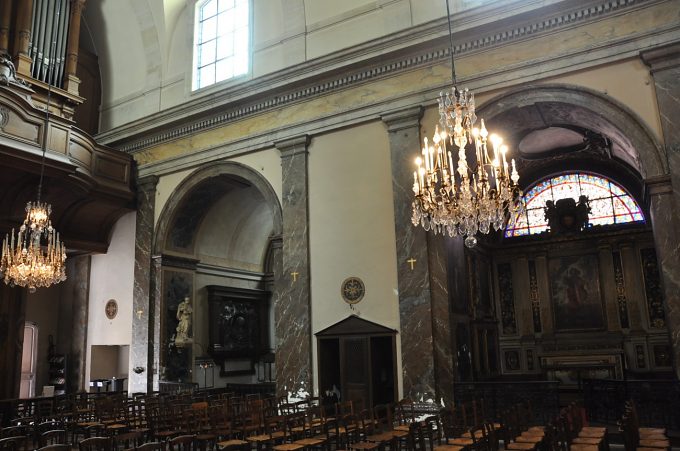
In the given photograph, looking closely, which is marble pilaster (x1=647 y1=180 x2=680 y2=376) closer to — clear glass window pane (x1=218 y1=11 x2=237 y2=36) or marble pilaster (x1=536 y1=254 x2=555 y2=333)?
marble pilaster (x1=536 y1=254 x2=555 y2=333)

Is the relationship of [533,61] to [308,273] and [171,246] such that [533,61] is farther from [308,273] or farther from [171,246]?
[171,246]

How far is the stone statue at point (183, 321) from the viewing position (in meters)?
15.0

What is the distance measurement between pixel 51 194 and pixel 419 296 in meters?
9.05

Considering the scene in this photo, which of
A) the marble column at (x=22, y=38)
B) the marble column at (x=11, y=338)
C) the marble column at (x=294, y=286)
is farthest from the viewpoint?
the marble column at (x=11, y=338)

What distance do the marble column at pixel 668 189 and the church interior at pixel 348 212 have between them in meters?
0.03

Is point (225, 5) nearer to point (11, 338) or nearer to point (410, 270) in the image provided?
point (410, 270)

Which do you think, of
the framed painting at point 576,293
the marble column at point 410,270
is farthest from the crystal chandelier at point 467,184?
the framed painting at point 576,293

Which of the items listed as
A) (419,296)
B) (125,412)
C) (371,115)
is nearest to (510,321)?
(419,296)

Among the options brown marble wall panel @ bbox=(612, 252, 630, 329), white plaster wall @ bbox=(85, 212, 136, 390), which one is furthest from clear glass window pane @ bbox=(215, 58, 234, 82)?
brown marble wall panel @ bbox=(612, 252, 630, 329)

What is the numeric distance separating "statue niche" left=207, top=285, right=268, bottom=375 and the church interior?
92 millimetres

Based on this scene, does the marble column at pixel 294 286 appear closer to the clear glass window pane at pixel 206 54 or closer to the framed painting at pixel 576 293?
the clear glass window pane at pixel 206 54

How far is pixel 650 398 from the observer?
28.7 feet

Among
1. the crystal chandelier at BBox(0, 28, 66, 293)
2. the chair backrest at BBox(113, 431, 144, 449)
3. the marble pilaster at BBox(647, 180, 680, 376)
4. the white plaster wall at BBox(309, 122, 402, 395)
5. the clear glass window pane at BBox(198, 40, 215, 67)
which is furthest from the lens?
the clear glass window pane at BBox(198, 40, 215, 67)

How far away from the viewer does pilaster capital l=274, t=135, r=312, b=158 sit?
12805 millimetres
